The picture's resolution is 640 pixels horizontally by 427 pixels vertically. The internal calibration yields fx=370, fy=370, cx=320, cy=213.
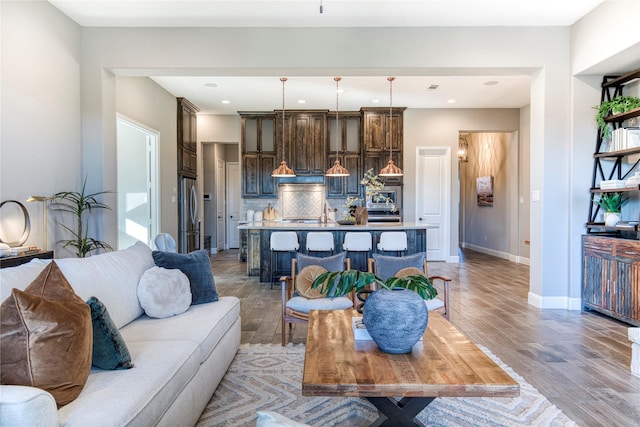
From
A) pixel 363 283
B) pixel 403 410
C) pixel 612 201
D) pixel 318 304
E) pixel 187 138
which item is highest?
pixel 187 138

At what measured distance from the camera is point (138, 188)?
6.32 m

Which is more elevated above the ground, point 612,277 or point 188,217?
point 188,217

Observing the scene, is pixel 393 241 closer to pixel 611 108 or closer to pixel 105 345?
pixel 611 108

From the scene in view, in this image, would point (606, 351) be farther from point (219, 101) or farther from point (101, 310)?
point (219, 101)

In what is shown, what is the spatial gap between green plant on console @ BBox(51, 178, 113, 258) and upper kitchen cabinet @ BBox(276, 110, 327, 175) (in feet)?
13.8

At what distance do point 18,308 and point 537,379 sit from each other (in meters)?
2.91

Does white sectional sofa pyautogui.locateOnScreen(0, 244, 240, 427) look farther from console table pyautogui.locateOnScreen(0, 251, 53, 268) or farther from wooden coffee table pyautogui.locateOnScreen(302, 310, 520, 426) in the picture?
console table pyautogui.locateOnScreen(0, 251, 53, 268)

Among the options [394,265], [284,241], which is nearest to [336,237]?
[284,241]

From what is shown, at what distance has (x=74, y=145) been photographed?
412 centimetres

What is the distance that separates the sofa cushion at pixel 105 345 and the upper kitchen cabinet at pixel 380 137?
262 inches

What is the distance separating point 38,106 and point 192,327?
2922 millimetres

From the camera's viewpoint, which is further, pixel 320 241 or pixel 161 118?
pixel 161 118

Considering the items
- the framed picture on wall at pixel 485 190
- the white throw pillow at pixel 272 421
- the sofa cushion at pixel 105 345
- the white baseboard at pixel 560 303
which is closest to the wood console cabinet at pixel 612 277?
the white baseboard at pixel 560 303

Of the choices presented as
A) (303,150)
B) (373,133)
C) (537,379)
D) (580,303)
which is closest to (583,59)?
(580,303)
